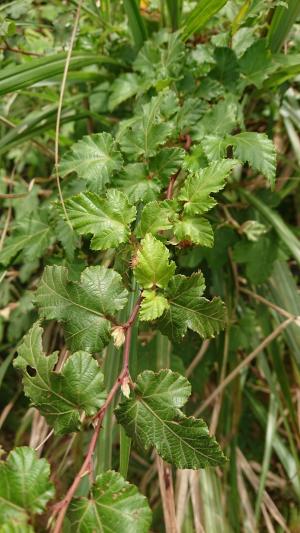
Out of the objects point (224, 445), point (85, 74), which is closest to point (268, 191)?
point (85, 74)

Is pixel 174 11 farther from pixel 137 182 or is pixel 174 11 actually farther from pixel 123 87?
pixel 137 182

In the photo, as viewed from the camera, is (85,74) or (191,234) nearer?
(191,234)

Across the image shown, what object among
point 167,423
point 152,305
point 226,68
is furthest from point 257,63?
point 167,423

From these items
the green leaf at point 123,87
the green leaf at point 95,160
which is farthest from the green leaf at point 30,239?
the green leaf at point 123,87

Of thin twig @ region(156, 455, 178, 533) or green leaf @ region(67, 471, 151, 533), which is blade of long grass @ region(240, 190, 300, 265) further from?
green leaf @ region(67, 471, 151, 533)

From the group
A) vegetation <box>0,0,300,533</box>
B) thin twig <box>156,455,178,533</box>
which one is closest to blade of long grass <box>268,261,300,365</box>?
vegetation <box>0,0,300,533</box>

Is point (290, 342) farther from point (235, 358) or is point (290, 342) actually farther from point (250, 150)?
point (250, 150)
